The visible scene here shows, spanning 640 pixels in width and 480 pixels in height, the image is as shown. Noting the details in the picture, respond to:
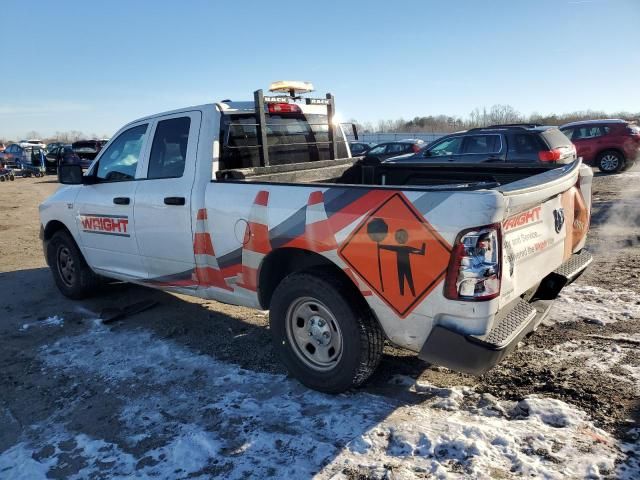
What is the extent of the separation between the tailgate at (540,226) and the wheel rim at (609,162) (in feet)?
46.2

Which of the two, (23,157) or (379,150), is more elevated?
(23,157)

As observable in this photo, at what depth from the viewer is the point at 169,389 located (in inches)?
143

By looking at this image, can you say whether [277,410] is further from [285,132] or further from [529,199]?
[285,132]

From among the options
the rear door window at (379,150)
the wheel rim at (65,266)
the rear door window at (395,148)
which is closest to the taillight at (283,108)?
the wheel rim at (65,266)

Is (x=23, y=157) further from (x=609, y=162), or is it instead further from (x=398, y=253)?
(x=398, y=253)

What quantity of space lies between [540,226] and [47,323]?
4765 millimetres

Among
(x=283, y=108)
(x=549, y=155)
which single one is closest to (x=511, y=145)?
(x=549, y=155)

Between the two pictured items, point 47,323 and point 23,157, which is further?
point 23,157

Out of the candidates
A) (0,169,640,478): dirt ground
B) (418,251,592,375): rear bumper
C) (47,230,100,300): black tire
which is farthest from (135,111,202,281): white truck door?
(418,251,592,375): rear bumper

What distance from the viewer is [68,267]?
19.1 feet

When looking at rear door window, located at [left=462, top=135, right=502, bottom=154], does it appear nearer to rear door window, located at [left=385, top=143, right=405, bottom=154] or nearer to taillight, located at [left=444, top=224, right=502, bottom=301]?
rear door window, located at [left=385, top=143, right=405, bottom=154]

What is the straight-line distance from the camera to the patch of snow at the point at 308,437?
260cm

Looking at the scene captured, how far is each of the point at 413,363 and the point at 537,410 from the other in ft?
3.32

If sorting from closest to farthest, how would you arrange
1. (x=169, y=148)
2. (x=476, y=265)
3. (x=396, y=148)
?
(x=476, y=265)
(x=169, y=148)
(x=396, y=148)
